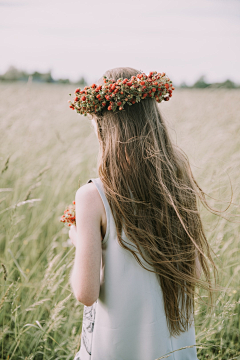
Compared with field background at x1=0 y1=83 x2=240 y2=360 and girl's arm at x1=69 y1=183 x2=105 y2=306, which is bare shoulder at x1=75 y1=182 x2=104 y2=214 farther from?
field background at x1=0 y1=83 x2=240 y2=360

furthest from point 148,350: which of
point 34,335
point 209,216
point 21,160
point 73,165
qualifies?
point 21,160

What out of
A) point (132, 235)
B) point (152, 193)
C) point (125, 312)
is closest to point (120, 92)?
point (152, 193)

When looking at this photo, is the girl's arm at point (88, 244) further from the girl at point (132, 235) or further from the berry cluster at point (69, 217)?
the berry cluster at point (69, 217)

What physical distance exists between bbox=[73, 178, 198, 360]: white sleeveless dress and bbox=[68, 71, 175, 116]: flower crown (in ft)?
1.02

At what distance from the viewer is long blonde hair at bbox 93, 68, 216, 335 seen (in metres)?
1.05

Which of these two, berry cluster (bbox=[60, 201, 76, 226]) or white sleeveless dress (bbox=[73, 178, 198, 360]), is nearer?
white sleeveless dress (bbox=[73, 178, 198, 360])

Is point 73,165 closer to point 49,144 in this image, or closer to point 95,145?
point 95,145

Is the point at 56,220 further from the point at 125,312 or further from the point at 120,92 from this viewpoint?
the point at 120,92

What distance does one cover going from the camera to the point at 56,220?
2.38 metres

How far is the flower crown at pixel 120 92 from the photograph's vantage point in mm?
1044

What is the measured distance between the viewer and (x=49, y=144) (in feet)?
11.4

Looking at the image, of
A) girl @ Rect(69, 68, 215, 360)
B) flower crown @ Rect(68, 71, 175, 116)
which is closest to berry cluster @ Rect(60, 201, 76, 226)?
girl @ Rect(69, 68, 215, 360)

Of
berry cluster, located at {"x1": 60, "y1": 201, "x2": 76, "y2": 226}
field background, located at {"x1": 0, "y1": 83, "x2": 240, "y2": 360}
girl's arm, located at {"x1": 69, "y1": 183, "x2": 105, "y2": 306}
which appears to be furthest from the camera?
field background, located at {"x1": 0, "y1": 83, "x2": 240, "y2": 360}

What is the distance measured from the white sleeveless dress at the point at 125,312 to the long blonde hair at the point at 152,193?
1.5 inches
